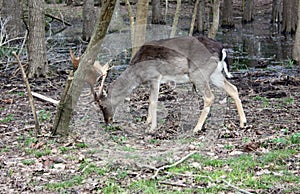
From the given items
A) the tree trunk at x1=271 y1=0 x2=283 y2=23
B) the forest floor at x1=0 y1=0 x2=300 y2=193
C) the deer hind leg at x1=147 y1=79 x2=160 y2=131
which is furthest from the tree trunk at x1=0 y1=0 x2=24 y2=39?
the tree trunk at x1=271 y1=0 x2=283 y2=23

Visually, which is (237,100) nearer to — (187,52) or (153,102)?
(187,52)

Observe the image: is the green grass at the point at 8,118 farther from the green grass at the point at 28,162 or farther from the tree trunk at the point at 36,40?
the tree trunk at the point at 36,40

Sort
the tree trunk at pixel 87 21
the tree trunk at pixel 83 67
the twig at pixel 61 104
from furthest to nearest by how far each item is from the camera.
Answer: the tree trunk at pixel 87 21, the twig at pixel 61 104, the tree trunk at pixel 83 67

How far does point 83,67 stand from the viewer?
6.62m

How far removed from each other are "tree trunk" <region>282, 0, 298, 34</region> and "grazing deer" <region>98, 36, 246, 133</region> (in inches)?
581

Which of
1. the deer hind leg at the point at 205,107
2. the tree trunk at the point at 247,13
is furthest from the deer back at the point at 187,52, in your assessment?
the tree trunk at the point at 247,13

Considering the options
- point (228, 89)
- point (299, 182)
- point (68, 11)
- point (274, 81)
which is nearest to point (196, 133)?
point (228, 89)

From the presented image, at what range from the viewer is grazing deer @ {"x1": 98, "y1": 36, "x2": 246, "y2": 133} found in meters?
7.76

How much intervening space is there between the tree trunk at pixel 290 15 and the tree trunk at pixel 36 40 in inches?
514

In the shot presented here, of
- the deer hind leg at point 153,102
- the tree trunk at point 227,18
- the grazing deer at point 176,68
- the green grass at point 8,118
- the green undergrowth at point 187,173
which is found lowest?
the tree trunk at point 227,18

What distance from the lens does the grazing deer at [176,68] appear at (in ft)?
25.5

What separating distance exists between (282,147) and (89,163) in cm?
217

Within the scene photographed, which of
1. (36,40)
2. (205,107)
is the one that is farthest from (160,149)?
(36,40)

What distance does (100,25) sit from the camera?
6.45 meters
